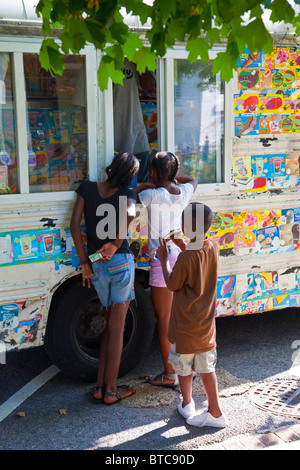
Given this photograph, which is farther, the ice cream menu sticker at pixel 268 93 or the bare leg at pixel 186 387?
the ice cream menu sticker at pixel 268 93

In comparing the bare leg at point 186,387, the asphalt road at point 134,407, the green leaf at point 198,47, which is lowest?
the asphalt road at point 134,407

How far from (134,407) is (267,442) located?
3.45 ft

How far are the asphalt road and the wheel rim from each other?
27 centimetres

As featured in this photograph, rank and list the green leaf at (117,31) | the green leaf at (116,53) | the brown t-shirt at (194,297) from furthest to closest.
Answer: the brown t-shirt at (194,297)
the green leaf at (116,53)
the green leaf at (117,31)

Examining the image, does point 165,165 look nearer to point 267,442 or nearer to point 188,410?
point 188,410

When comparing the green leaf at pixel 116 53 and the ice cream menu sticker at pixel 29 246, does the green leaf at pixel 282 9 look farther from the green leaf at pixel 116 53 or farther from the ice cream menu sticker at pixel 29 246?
the ice cream menu sticker at pixel 29 246

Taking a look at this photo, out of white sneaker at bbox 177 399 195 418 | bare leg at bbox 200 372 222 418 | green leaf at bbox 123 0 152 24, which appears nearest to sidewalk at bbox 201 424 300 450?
bare leg at bbox 200 372 222 418

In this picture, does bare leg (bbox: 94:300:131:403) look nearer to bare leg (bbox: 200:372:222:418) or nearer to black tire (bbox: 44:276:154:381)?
black tire (bbox: 44:276:154:381)

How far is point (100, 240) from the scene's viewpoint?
4.56 metres

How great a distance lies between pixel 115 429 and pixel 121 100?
273cm

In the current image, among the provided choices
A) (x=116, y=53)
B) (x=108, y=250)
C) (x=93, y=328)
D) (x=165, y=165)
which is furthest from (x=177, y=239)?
(x=116, y=53)

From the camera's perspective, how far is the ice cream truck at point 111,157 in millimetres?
4504

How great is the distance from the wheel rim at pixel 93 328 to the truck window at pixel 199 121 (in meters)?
1.28

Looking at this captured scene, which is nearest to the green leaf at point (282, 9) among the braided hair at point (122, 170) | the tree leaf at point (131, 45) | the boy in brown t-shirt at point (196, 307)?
the tree leaf at point (131, 45)
